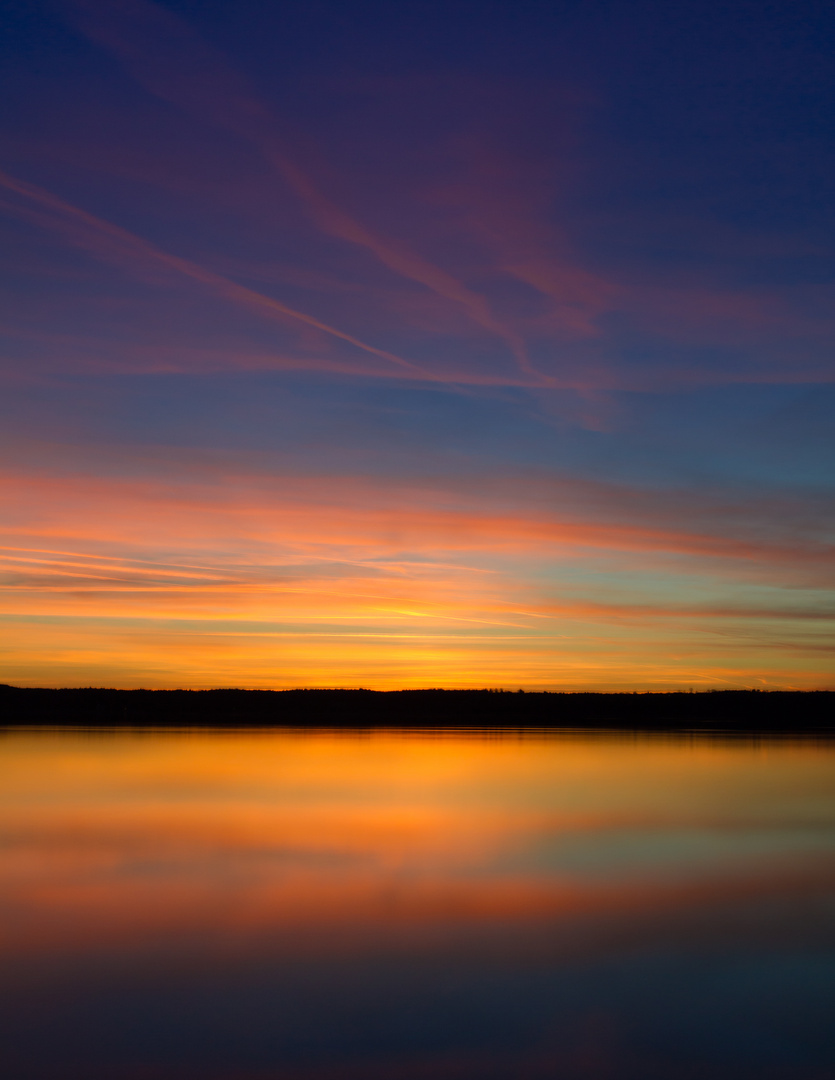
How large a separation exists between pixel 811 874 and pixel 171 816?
9.35 m

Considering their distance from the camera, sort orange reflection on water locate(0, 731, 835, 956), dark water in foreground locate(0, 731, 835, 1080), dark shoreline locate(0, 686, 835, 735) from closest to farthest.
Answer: dark water in foreground locate(0, 731, 835, 1080) < orange reflection on water locate(0, 731, 835, 956) < dark shoreline locate(0, 686, 835, 735)

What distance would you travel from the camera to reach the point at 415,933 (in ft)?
29.3

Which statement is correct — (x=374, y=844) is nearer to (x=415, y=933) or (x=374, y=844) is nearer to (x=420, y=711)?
(x=415, y=933)

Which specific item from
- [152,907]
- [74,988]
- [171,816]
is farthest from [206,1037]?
[171,816]

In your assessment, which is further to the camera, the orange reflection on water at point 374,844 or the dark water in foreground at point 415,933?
the orange reflection on water at point 374,844

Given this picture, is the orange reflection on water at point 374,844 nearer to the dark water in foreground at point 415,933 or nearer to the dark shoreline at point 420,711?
the dark water in foreground at point 415,933

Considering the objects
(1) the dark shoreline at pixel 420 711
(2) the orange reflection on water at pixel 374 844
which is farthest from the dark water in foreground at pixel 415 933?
(1) the dark shoreline at pixel 420 711

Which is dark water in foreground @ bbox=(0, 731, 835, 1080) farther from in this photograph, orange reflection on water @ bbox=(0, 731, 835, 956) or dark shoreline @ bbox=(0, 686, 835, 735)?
dark shoreline @ bbox=(0, 686, 835, 735)

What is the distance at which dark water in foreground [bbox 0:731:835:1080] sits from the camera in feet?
20.4

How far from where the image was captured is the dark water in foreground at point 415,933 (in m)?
6.22

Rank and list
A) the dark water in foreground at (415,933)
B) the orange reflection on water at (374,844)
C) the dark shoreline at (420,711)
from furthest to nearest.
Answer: the dark shoreline at (420,711) < the orange reflection on water at (374,844) < the dark water in foreground at (415,933)

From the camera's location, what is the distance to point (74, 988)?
24.0ft

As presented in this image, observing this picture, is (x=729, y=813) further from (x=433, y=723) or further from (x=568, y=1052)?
(x=433, y=723)

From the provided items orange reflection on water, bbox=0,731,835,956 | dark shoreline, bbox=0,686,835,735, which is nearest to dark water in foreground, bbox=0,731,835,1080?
orange reflection on water, bbox=0,731,835,956
